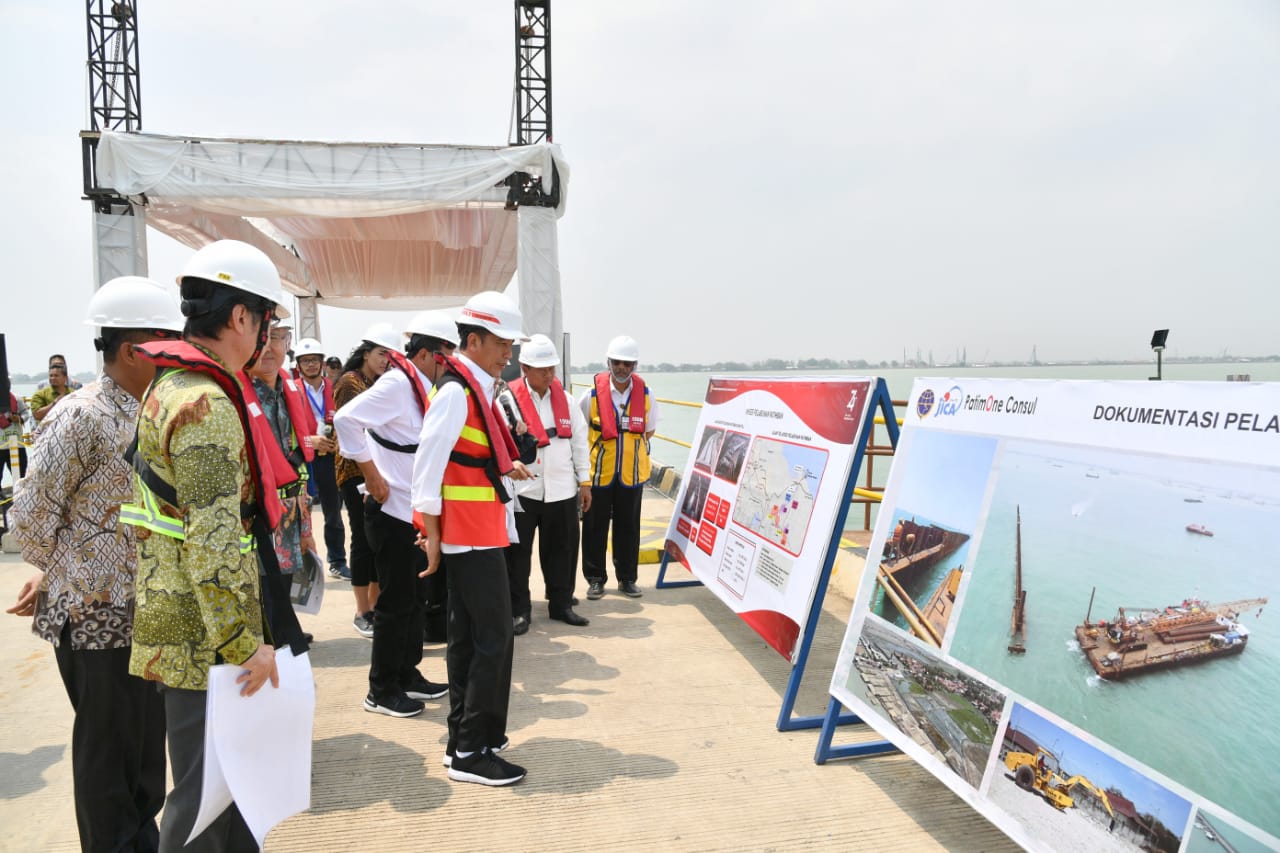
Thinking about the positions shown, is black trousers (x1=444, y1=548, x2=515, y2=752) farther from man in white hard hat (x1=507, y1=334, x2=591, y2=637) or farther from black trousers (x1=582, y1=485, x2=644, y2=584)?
black trousers (x1=582, y1=485, x2=644, y2=584)

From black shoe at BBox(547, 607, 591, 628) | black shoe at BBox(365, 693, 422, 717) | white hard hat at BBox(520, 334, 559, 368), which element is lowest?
black shoe at BBox(547, 607, 591, 628)

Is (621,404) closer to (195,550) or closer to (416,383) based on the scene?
(416,383)

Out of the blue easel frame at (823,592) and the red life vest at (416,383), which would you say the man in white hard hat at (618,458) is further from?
the blue easel frame at (823,592)

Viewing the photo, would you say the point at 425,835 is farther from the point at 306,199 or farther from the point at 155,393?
the point at 306,199

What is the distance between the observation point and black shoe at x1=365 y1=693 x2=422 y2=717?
3.51m

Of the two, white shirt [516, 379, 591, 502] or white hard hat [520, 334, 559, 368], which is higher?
white hard hat [520, 334, 559, 368]

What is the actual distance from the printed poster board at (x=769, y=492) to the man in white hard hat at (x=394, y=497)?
1.73m

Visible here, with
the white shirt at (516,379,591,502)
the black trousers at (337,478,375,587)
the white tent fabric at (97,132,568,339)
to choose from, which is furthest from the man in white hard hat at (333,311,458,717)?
the white tent fabric at (97,132,568,339)

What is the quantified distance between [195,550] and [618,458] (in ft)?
13.1

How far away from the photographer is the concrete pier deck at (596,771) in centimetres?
254

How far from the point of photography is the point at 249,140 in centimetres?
774

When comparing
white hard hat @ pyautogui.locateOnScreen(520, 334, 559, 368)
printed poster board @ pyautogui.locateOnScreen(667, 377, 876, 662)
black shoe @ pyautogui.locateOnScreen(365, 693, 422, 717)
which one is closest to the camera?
printed poster board @ pyautogui.locateOnScreen(667, 377, 876, 662)

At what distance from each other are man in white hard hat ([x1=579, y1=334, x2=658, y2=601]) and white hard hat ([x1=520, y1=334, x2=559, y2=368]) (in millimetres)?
744

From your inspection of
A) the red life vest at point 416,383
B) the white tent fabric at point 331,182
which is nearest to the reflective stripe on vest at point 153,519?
the red life vest at point 416,383
